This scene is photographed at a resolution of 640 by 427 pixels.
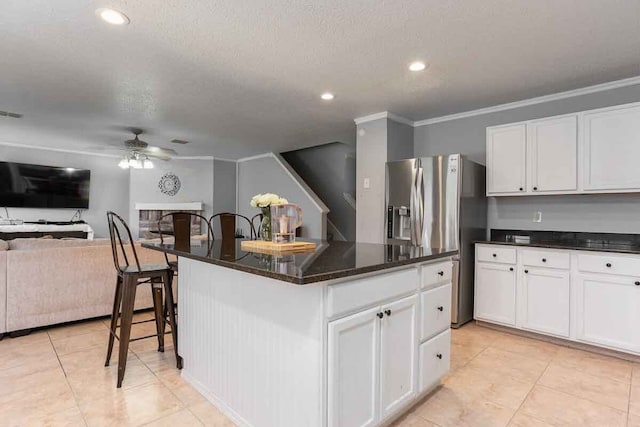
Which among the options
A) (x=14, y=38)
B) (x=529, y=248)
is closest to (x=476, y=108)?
(x=529, y=248)

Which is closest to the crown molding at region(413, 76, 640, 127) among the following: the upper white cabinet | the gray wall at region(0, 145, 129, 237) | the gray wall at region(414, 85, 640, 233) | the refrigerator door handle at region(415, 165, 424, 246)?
the gray wall at region(414, 85, 640, 233)

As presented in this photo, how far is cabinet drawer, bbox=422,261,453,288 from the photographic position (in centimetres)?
197

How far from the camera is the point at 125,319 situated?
87.7 inches

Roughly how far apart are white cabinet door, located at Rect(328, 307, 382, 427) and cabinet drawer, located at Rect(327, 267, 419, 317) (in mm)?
54

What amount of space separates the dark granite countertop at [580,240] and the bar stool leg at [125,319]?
3.22m

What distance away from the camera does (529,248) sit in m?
3.17

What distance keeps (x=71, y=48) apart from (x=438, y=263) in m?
3.05

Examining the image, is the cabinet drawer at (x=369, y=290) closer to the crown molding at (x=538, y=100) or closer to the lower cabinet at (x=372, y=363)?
the lower cabinet at (x=372, y=363)

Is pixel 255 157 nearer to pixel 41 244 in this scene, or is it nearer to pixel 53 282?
pixel 41 244

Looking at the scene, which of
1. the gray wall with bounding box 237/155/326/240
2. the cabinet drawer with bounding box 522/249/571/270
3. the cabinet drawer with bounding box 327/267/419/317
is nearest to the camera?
the cabinet drawer with bounding box 327/267/419/317

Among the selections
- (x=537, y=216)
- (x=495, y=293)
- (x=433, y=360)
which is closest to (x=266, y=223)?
(x=433, y=360)

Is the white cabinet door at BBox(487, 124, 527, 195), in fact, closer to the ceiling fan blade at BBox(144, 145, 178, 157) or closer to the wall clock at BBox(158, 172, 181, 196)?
the ceiling fan blade at BBox(144, 145, 178, 157)

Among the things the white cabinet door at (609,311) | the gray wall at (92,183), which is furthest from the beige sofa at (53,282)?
the white cabinet door at (609,311)

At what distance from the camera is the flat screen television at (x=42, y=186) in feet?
20.4
